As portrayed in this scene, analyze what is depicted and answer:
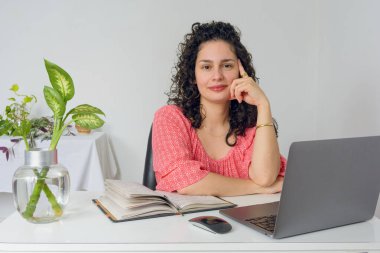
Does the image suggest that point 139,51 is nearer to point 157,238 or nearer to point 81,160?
point 81,160

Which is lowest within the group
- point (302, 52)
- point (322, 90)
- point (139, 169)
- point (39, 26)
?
point (139, 169)

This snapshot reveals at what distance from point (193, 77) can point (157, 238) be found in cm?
102

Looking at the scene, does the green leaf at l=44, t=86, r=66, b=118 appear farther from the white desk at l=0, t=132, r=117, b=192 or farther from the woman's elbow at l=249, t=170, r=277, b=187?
the white desk at l=0, t=132, r=117, b=192

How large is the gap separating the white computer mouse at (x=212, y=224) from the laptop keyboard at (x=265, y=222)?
0.07 m

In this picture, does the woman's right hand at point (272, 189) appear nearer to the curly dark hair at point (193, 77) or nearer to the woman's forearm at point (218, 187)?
the woman's forearm at point (218, 187)

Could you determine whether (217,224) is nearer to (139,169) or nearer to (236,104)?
(236,104)

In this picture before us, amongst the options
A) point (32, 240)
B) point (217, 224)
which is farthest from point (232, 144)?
point (32, 240)

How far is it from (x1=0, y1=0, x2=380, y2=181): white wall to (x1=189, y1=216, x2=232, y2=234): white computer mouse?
2333mm

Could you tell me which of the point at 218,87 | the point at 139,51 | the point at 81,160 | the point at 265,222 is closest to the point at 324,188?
the point at 265,222

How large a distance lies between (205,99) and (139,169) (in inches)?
71.5

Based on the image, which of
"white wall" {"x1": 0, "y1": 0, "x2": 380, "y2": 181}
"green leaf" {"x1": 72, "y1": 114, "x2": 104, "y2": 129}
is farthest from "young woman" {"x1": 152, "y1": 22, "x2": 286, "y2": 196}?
"white wall" {"x1": 0, "y1": 0, "x2": 380, "y2": 181}

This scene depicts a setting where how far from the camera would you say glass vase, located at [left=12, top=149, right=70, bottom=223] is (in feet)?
2.81

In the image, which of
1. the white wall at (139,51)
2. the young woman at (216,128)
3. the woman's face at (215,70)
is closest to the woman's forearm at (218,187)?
the young woman at (216,128)

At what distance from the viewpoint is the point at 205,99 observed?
5.23ft
